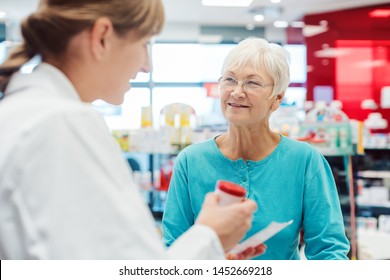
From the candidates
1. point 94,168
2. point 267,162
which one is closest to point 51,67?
point 94,168

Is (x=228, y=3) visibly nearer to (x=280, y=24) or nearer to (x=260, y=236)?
(x=280, y=24)

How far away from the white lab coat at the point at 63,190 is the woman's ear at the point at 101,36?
0.11m

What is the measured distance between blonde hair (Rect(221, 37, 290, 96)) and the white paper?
49 cm

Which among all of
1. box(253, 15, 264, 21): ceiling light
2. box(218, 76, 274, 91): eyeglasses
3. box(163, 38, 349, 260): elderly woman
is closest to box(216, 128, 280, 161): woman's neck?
box(163, 38, 349, 260): elderly woman

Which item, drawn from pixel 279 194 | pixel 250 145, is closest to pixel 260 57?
pixel 250 145

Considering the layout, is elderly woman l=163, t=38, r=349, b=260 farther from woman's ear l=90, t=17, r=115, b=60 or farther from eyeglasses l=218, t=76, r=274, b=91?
woman's ear l=90, t=17, r=115, b=60

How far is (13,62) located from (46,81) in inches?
3.2

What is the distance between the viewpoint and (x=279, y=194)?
131cm

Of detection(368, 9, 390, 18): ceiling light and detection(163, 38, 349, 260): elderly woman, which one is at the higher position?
detection(368, 9, 390, 18): ceiling light

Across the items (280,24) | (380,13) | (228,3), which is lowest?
(380,13)

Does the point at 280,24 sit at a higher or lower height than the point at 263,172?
higher

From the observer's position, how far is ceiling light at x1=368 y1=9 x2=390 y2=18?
22.1 ft

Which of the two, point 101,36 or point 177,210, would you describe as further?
point 177,210

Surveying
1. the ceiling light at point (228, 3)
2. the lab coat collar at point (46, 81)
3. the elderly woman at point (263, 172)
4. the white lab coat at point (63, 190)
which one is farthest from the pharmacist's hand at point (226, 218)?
the ceiling light at point (228, 3)
